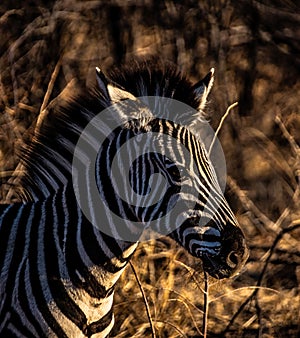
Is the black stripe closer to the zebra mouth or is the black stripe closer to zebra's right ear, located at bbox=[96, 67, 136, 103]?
the zebra mouth

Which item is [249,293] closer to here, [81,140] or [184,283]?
[184,283]

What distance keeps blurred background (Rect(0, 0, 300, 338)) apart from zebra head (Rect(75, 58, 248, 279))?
6.57 ft

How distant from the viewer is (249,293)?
5141mm

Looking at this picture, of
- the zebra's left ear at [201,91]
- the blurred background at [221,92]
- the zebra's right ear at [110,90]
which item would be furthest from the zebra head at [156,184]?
the blurred background at [221,92]

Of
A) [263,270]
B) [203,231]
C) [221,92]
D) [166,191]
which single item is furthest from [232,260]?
[221,92]

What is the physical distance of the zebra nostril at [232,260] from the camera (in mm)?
2877

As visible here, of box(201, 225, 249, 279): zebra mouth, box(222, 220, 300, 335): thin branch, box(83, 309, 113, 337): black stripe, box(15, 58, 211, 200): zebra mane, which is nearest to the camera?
box(201, 225, 249, 279): zebra mouth

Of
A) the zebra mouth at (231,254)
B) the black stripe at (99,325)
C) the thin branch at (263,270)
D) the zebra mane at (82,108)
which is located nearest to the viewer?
the zebra mouth at (231,254)

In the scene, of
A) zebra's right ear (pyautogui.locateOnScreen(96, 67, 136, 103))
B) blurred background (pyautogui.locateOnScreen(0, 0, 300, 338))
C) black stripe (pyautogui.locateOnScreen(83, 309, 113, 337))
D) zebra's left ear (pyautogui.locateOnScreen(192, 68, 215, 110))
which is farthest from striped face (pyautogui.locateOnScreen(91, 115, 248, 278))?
blurred background (pyautogui.locateOnScreen(0, 0, 300, 338))

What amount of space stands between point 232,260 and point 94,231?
546 mm

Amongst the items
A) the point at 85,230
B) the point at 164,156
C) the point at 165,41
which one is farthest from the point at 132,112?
the point at 165,41

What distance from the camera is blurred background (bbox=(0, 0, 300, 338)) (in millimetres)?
5105

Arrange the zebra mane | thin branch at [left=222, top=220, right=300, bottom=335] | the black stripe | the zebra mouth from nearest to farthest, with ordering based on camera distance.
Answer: the zebra mouth < the black stripe < the zebra mane < thin branch at [left=222, top=220, right=300, bottom=335]

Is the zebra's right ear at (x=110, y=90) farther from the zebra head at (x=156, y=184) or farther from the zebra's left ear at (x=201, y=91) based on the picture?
the zebra's left ear at (x=201, y=91)
